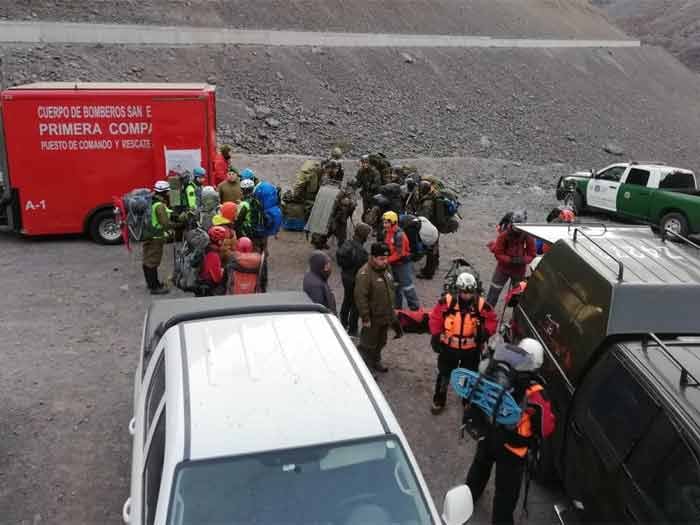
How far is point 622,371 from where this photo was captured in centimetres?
447

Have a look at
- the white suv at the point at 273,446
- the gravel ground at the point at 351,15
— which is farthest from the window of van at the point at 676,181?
the gravel ground at the point at 351,15

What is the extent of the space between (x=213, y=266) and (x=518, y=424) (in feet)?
14.9

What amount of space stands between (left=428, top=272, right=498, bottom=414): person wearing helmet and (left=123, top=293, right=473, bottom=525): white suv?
217cm

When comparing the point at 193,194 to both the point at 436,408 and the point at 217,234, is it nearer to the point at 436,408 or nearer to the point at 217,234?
the point at 217,234

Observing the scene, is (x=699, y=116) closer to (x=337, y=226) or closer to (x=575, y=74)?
(x=575, y=74)

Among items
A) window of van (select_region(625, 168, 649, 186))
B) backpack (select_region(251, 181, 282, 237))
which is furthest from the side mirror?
window of van (select_region(625, 168, 649, 186))

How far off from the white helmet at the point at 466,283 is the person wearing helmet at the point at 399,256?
6.66ft

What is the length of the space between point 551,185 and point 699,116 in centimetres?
3375

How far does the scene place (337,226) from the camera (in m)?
11.8

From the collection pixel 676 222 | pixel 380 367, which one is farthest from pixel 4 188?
pixel 676 222

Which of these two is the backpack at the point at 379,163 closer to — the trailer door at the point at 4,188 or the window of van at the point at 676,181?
the trailer door at the point at 4,188

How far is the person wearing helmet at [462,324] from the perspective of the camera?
6211mm

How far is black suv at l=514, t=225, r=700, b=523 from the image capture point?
3803 millimetres

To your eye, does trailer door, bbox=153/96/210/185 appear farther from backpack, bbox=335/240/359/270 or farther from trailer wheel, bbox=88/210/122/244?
backpack, bbox=335/240/359/270
